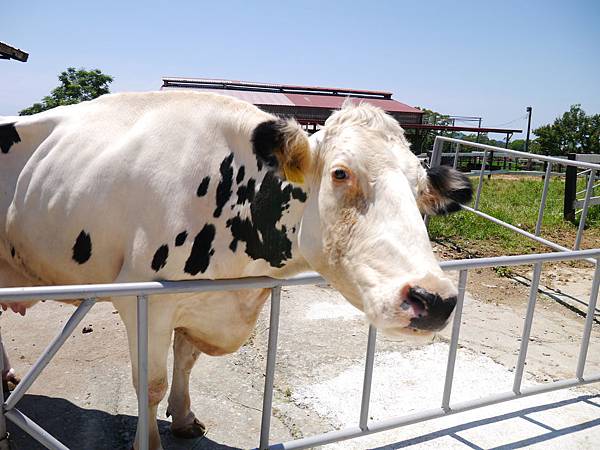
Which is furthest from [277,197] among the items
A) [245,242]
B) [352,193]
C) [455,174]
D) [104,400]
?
[104,400]

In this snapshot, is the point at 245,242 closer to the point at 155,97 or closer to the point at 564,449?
the point at 155,97

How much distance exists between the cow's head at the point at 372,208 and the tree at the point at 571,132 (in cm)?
4282

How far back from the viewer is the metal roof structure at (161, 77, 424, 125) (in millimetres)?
19953

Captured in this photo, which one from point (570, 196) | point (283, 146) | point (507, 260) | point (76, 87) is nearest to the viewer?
point (283, 146)

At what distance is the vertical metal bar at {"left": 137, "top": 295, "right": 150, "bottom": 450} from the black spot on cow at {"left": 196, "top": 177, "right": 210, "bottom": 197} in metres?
0.70

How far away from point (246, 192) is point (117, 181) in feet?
2.19

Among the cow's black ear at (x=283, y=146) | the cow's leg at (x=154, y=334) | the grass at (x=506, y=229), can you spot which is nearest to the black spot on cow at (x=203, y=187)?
the cow's black ear at (x=283, y=146)

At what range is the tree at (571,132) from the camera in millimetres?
40219

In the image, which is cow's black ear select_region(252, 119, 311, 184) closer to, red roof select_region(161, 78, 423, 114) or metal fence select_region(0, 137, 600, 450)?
metal fence select_region(0, 137, 600, 450)

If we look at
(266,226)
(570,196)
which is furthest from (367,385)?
(570,196)

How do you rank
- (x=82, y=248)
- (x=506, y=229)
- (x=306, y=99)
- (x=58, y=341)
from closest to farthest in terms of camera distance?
1. (x=58, y=341)
2. (x=82, y=248)
3. (x=506, y=229)
4. (x=306, y=99)

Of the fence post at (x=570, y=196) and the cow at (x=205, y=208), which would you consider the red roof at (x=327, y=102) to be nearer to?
the fence post at (x=570, y=196)

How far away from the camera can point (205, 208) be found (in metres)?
2.59

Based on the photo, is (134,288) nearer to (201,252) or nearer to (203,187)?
(201,252)
